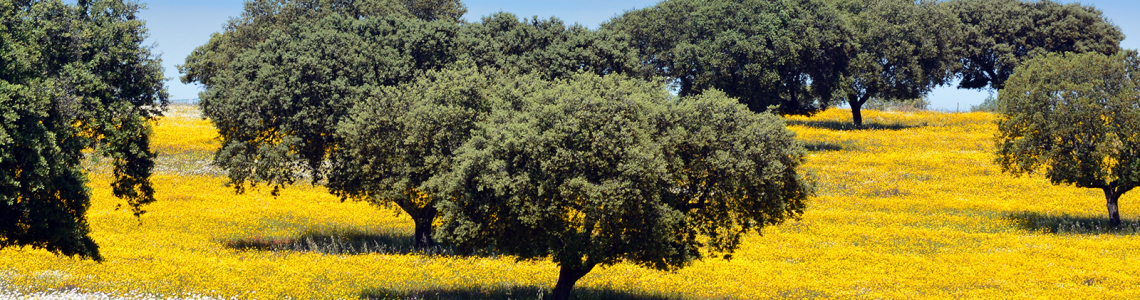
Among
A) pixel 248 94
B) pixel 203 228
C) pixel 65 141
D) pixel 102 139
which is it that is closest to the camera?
pixel 65 141

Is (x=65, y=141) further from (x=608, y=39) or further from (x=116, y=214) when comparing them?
(x=608, y=39)

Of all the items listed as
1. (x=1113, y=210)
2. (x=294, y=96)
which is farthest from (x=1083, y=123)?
(x=294, y=96)

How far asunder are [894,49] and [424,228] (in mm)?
48133

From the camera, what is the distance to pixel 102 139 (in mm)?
26484

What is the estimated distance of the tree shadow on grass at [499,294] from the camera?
23.2 meters

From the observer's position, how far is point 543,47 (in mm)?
42312

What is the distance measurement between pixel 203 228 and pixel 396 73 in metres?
12.2

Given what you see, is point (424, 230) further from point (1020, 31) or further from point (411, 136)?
point (1020, 31)

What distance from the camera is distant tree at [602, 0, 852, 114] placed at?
60.2 meters

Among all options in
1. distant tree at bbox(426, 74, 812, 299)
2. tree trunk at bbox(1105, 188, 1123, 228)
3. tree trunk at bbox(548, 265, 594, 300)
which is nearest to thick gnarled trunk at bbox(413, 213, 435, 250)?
tree trunk at bbox(548, 265, 594, 300)

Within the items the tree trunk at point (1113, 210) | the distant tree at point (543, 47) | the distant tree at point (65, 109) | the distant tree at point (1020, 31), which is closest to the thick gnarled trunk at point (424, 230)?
the distant tree at point (543, 47)

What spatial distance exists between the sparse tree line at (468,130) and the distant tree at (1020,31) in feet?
168

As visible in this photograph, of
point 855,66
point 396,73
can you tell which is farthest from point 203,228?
point 855,66

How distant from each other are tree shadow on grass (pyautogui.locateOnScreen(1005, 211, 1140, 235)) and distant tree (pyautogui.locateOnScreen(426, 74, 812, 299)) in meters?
22.8
